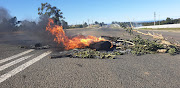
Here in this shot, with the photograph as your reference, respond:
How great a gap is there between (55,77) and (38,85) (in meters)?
0.57

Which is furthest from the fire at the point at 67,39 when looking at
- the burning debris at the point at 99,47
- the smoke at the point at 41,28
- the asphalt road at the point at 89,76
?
the asphalt road at the point at 89,76

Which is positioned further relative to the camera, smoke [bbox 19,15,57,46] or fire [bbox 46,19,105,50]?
smoke [bbox 19,15,57,46]

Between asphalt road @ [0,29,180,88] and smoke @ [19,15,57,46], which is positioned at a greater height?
smoke @ [19,15,57,46]

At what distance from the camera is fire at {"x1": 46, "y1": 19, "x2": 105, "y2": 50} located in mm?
7895

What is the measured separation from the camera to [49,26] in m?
9.12

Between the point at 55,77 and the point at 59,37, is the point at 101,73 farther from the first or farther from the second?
the point at 59,37

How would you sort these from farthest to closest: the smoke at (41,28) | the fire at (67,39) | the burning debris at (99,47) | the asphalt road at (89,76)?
the smoke at (41,28) < the fire at (67,39) < the burning debris at (99,47) < the asphalt road at (89,76)

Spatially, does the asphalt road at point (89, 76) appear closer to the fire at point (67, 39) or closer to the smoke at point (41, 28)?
the fire at point (67, 39)

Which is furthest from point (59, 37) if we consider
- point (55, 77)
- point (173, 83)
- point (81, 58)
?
point (173, 83)

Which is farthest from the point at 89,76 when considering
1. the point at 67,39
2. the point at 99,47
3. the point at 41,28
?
the point at 41,28

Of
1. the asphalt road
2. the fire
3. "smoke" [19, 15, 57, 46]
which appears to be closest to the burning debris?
the fire

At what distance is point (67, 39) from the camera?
8.30m

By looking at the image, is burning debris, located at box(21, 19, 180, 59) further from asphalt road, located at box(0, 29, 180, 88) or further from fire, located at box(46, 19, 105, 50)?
asphalt road, located at box(0, 29, 180, 88)

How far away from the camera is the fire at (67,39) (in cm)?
789
